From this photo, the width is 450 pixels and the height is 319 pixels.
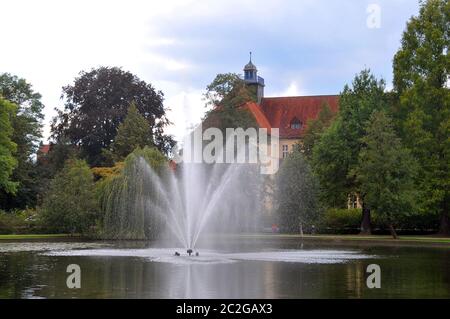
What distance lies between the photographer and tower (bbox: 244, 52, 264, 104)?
319ft

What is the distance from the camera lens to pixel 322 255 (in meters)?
35.3

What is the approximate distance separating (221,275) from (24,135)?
187 feet

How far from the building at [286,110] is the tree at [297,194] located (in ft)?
107

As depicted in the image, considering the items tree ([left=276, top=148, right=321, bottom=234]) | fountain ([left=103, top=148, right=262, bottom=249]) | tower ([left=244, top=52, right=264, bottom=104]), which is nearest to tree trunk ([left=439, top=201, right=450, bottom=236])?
tree ([left=276, top=148, right=321, bottom=234])

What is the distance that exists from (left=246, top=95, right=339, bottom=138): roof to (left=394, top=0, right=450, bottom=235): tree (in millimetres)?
33636

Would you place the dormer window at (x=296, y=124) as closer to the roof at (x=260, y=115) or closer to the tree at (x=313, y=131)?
the roof at (x=260, y=115)

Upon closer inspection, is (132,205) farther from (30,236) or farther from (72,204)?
(30,236)

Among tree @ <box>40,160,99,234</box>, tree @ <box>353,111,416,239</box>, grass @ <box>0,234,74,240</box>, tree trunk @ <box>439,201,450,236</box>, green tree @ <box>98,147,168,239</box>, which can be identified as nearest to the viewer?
green tree @ <box>98,147,168,239</box>

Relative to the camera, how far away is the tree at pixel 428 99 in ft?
179

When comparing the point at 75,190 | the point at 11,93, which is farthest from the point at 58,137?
the point at 75,190

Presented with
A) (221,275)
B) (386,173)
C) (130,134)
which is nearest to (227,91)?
(130,134)

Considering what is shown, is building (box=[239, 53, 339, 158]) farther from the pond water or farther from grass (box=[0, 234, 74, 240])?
the pond water

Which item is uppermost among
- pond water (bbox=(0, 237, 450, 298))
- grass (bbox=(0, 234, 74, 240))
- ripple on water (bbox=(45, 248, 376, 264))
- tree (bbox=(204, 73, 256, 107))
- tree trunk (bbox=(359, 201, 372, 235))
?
tree (bbox=(204, 73, 256, 107))

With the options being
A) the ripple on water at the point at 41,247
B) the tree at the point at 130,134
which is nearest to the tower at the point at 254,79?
the tree at the point at 130,134
